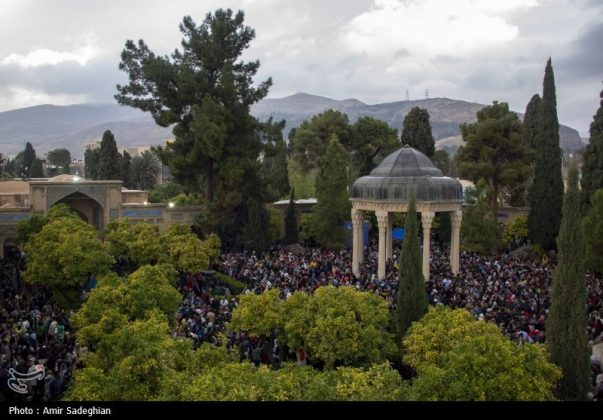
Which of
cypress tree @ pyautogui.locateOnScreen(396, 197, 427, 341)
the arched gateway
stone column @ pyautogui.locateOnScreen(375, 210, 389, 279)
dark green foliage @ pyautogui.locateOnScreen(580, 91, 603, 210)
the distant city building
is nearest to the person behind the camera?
cypress tree @ pyautogui.locateOnScreen(396, 197, 427, 341)

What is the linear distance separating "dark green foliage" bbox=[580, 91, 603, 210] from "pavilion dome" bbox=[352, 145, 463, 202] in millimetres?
7603

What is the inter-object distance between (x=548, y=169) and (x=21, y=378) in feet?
96.9

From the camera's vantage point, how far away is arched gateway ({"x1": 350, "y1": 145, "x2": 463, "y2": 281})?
28.5m

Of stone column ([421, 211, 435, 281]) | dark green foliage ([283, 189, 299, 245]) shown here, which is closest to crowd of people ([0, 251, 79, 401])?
stone column ([421, 211, 435, 281])

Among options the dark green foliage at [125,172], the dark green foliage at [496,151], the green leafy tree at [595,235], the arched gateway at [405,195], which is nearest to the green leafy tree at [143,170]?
the dark green foliage at [125,172]

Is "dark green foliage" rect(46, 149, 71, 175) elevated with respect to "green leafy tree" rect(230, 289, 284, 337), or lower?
elevated

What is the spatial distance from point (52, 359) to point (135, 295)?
2.67 metres

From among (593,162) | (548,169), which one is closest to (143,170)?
(548,169)

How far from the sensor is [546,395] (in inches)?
456

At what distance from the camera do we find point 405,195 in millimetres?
28500

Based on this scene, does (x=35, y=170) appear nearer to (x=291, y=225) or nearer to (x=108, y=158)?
(x=108, y=158)

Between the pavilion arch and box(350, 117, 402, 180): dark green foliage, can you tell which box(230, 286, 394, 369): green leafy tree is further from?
box(350, 117, 402, 180): dark green foliage
